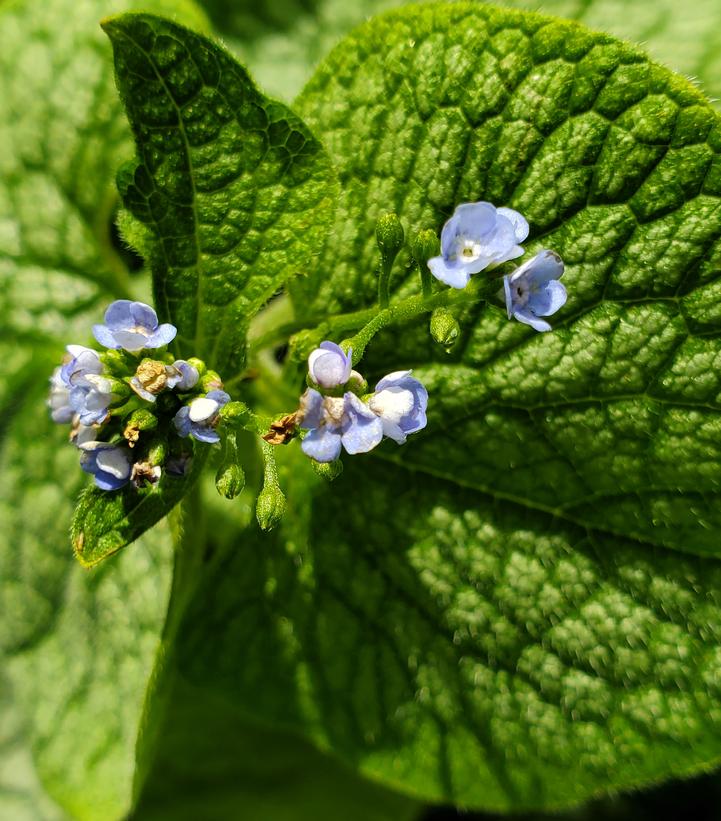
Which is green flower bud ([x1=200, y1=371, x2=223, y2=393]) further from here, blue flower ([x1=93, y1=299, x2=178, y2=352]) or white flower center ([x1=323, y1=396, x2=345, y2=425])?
white flower center ([x1=323, y1=396, x2=345, y2=425])

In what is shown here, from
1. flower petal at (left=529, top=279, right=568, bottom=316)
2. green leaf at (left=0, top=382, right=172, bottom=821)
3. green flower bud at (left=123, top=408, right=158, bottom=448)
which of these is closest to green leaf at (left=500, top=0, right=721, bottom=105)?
flower petal at (left=529, top=279, right=568, bottom=316)

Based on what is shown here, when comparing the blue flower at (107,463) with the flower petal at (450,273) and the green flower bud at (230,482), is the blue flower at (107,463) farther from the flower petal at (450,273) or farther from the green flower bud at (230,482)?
the flower petal at (450,273)

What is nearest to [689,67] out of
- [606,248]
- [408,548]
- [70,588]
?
[606,248]

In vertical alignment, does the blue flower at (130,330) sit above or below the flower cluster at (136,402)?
above

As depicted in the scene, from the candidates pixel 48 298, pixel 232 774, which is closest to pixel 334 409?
pixel 48 298

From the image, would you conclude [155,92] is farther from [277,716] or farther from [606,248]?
[277,716]

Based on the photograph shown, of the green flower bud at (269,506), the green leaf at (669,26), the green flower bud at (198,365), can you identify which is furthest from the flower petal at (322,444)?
the green leaf at (669,26)
